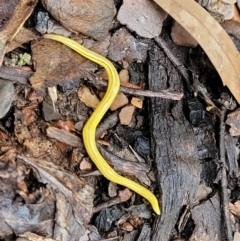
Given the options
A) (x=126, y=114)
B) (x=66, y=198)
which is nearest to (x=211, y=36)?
(x=126, y=114)

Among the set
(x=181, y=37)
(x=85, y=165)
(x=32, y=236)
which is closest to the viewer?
(x=32, y=236)

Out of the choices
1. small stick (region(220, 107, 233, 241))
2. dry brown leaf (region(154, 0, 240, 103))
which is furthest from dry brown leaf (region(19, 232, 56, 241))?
dry brown leaf (region(154, 0, 240, 103))

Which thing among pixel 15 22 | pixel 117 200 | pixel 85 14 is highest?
pixel 85 14

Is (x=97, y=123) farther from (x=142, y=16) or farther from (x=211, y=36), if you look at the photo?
(x=211, y=36)

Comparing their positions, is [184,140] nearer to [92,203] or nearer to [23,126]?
[92,203]

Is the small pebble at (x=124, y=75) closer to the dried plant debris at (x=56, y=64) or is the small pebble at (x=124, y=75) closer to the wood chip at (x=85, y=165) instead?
the dried plant debris at (x=56, y=64)

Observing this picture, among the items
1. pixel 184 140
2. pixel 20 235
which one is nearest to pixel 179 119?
pixel 184 140

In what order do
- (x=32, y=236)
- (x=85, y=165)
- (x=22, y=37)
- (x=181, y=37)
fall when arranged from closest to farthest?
(x=32, y=236) < (x=22, y=37) < (x=85, y=165) < (x=181, y=37)

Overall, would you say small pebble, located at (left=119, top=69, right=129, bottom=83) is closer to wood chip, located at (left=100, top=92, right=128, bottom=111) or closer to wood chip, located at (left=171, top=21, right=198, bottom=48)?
wood chip, located at (left=100, top=92, right=128, bottom=111)
